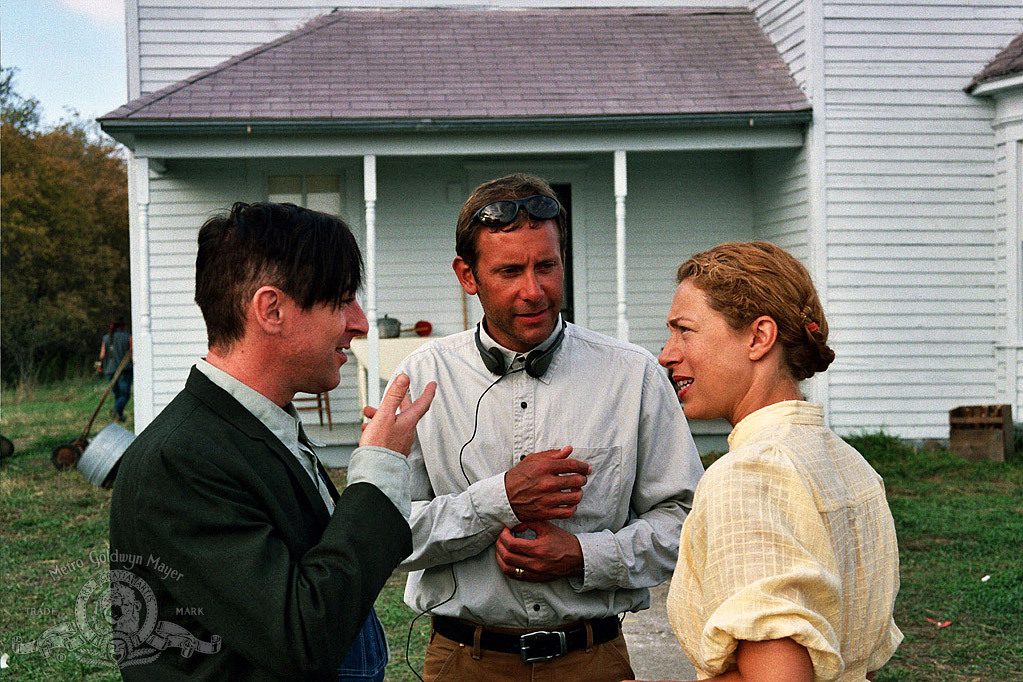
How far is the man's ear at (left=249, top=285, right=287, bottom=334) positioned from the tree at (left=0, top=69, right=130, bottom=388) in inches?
1101

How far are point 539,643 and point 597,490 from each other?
0.43 metres

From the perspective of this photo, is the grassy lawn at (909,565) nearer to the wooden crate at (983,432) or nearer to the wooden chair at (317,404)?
the wooden crate at (983,432)

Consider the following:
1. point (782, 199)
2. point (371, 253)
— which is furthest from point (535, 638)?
point (782, 199)

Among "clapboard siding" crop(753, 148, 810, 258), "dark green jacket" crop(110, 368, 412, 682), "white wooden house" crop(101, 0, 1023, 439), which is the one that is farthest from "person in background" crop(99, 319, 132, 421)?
"dark green jacket" crop(110, 368, 412, 682)

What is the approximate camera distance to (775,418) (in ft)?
5.73

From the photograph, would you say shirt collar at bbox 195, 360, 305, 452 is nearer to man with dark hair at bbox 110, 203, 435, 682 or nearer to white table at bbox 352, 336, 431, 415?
man with dark hair at bbox 110, 203, 435, 682

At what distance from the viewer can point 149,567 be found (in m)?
1.59

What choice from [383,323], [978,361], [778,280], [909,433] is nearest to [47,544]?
[383,323]

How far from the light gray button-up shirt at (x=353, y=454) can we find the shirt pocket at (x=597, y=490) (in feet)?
3.02

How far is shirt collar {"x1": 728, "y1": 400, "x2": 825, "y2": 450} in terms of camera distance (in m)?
1.75

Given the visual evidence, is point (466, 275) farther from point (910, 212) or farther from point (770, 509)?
point (910, 212)

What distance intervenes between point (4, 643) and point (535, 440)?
459 cm

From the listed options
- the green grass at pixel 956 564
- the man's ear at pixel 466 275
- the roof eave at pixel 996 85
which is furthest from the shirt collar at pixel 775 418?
the roof eave at pixel 996 85

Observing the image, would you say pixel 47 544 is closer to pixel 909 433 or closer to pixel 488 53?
pixel 488 53
